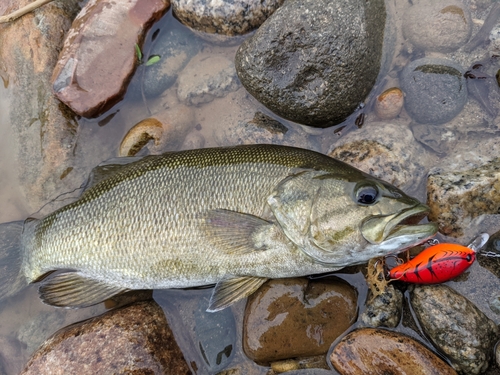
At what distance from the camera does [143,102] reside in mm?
4449

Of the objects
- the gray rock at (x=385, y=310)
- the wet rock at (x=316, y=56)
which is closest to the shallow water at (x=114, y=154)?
the wet rock at (x=316, y=56)

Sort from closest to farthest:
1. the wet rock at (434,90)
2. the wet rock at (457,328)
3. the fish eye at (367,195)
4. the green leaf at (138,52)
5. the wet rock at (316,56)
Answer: the fish eye at (367,195)
the wet rock at (457,328)
the wet rock at (316,56)
the wet rock at (434,90)
the green leaf at (138,52)

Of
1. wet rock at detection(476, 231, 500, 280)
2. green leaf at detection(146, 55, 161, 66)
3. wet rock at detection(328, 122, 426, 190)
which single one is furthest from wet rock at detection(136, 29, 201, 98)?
wet rock at detection(476, 231, 500, 280)

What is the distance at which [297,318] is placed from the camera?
346cm

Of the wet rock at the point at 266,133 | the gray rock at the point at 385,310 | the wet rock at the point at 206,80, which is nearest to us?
the gray rock at the point at 385,310

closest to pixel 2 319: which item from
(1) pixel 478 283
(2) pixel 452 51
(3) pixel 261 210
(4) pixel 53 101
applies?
(4) pixel 53 101

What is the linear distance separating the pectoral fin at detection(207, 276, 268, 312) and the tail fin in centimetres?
213

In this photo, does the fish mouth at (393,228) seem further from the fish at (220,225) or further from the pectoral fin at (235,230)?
the pectoral fin at (235,230)

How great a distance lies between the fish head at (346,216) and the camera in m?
2.91

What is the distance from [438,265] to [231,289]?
1839 millimetres

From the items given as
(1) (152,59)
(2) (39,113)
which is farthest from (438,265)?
A: (2) (39,113)

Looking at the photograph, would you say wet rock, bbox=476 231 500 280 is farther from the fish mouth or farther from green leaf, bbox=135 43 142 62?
green leaf, bbox=135 43 142 62

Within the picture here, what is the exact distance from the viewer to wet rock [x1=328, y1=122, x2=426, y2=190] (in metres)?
3.65

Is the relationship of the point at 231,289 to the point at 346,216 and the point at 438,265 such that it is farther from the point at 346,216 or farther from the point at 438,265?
the point at 438,265
